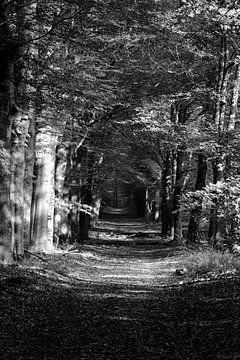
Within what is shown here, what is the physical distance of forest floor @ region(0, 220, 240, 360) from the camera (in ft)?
19.7

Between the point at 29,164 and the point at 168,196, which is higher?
the point at 29,164

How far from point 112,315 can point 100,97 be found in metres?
6.38

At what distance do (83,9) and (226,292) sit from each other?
6.28 m

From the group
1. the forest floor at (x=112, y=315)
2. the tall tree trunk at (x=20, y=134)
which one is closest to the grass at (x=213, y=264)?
the forest floor at (x=112, y=315)

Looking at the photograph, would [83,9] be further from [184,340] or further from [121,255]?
[121,255]

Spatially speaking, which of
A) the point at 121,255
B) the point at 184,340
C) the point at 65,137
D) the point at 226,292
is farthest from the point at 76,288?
the point at 121,255

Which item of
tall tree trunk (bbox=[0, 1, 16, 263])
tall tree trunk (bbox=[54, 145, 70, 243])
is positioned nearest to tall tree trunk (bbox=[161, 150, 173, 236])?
tall tree trunk (bbox=[54, 145, 70, 243])

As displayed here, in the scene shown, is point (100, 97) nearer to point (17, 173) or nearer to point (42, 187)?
point (17, 173)

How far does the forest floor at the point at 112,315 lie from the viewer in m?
6.00

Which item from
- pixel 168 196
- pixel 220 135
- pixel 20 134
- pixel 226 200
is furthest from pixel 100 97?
pixel 168 196

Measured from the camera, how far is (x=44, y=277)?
11.3m

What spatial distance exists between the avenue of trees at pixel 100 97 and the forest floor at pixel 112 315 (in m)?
1.93

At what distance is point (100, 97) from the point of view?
12.7 m

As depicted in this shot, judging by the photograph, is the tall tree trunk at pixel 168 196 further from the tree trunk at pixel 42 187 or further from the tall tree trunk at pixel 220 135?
the tree trunk at pixel 42 187
